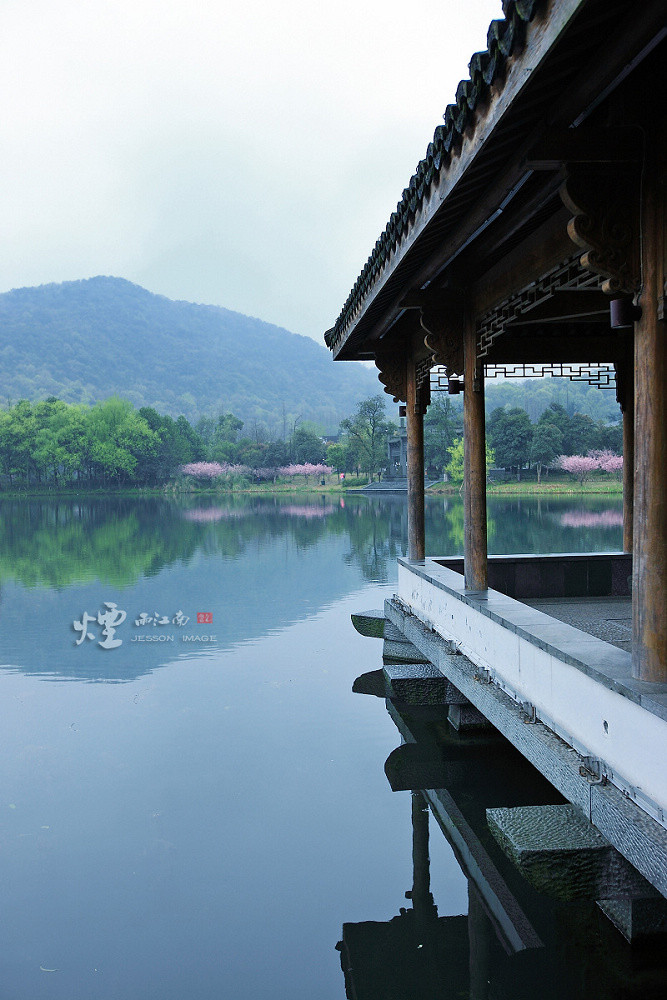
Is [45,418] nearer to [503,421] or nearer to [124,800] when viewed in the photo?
[503,421]

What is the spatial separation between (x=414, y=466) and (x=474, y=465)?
2180 mm

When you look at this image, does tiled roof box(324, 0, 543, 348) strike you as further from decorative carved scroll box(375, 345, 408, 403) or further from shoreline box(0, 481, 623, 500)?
shoreline box(0, 481, 623, 500)

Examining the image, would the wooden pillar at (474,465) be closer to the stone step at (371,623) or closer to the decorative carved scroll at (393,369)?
the decorative carved scroll at (393,369)

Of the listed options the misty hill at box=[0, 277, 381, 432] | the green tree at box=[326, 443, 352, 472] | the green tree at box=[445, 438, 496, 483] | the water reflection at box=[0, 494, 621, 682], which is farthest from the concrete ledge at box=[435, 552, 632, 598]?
the misty hill at box=[0, 277, 381, 432]

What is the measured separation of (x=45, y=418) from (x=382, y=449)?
24033 millimetres

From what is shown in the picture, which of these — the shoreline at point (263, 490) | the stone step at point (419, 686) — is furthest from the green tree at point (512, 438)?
the stone step at point (419, 686)

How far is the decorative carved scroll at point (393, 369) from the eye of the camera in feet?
27.6

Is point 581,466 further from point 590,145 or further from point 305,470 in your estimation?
point 590,145

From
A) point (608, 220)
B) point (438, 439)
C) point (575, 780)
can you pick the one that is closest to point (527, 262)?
point (608, 220)

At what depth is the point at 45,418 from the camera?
59812 mm

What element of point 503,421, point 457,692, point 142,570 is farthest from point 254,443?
point 457,692

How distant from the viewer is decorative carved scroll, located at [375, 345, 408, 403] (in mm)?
8398

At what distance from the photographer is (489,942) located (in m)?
3.85

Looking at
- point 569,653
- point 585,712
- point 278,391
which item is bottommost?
point 585,712
